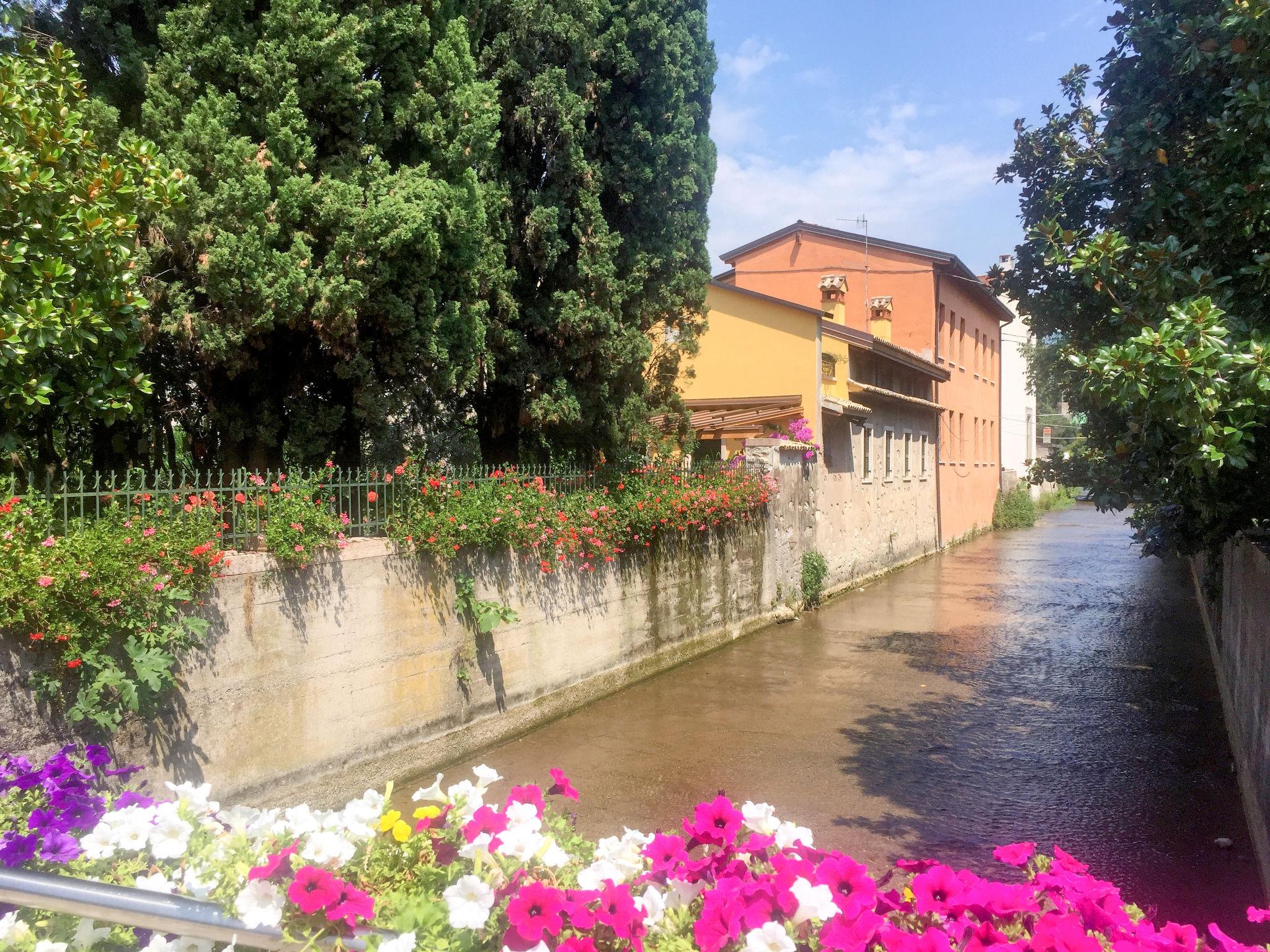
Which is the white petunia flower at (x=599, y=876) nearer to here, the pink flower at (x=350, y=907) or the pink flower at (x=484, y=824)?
the pink flower at (x=484, y=824)

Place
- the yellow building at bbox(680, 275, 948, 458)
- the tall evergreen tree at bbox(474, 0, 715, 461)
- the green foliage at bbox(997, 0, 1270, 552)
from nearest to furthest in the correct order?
1. the green foliage at bbox(997, 0, 1270, 552)
2. the tall evergreen tree at bbox(474, 0, 715, 461)
3. the yellow building at bbox(680, 275, 948, 458)

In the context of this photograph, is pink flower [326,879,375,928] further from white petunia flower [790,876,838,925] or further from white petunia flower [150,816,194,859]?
white petunia flower [790,876,838,925]

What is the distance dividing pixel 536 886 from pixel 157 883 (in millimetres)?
998

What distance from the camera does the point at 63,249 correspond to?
538 cm

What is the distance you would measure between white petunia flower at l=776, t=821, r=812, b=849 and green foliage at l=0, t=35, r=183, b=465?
173 inches

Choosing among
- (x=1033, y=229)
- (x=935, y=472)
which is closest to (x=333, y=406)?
(x=1033, y=229)

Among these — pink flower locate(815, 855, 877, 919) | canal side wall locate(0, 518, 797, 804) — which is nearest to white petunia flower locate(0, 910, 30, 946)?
pink flower locate(815, 855, 877, 919)

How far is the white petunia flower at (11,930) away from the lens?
227 centimetres

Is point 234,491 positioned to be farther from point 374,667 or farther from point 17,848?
point 17,848

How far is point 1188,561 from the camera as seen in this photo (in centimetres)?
2188

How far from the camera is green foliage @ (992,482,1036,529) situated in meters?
35.9

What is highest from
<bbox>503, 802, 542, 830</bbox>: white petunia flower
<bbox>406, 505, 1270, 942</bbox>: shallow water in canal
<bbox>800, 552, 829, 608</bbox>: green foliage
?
<bbox>503, 802, 542, 830</bbox>: white petunia flower

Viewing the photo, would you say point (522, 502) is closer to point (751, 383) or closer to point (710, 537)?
point (710, 537)

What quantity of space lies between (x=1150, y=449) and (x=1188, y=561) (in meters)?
17.7
